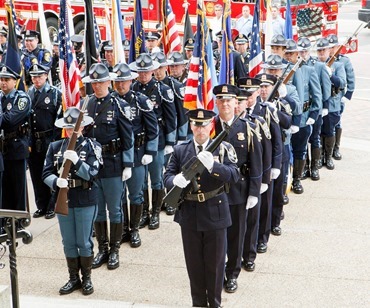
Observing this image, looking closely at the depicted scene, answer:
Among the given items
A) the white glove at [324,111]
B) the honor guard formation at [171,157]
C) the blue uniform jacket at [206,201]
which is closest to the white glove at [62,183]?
the honor guard formation at [171,157]

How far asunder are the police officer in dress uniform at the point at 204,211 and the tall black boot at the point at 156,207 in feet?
8.16

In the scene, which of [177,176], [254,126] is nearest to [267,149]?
[254,126]

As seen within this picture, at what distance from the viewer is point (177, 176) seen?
5.69m

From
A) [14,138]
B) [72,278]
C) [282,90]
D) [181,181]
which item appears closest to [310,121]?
[282,90]

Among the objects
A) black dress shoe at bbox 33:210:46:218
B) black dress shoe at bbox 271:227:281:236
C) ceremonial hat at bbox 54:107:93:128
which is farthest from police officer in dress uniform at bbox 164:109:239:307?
black dress shoe at bbox 33:210:46:218

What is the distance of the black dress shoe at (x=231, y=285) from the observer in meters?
6.79

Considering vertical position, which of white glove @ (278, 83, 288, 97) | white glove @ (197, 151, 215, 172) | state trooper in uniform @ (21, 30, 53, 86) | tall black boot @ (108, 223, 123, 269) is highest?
white glove @ (197, 151, 215, 172)

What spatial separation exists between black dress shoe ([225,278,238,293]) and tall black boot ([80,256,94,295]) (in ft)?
3.93

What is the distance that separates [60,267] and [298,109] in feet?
11.1

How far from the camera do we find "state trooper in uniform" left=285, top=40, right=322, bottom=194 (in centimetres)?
983

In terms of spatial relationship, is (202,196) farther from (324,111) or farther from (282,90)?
(324,111)

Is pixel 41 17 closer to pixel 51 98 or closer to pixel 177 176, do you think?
pixel 51 98

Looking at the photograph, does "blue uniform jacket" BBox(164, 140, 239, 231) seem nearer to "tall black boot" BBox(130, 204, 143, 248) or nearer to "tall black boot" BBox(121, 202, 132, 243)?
"tall black boot" BBox(130, 204, 143, 248)

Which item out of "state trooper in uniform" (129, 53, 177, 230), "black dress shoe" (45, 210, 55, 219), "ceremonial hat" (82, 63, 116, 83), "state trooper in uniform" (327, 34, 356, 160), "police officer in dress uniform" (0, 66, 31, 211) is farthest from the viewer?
"state trooper in uniform" (327, 34, 356, 160)
